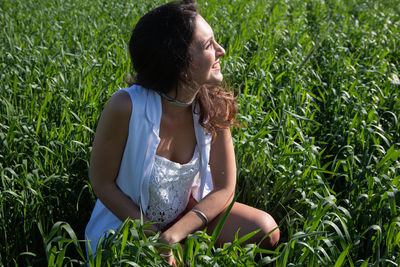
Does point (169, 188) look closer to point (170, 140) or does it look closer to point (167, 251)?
point (170, 140)

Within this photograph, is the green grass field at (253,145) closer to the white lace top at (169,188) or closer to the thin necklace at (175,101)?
the white lace top at (169,188)

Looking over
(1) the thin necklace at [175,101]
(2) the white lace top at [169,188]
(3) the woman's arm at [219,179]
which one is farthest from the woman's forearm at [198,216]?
(1) the thin necklace at [175,101]

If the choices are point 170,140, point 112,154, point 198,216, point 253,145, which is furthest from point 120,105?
point 253,145

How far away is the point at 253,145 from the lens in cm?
263

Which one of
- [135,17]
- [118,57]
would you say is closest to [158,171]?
[118,57]

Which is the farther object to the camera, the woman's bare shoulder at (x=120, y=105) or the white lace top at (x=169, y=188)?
the white lace top at (x=169, y=188)

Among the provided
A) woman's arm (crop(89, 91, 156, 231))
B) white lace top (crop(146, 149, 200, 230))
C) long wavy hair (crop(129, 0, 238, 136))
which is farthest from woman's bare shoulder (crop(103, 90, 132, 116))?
white lace top (crop(146, 149, 200, 230))

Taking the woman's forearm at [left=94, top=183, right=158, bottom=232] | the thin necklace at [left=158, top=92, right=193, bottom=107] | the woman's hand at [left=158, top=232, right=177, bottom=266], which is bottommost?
the woman's hand at [left=158, top=232, right=177, bottom=266]

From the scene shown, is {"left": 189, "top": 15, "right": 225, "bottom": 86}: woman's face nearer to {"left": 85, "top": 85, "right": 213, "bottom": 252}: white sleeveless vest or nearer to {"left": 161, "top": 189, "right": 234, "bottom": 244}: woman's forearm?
{"left": 85, "top": 85, "right": 213, "bottom": 252}: white sleeveless vest

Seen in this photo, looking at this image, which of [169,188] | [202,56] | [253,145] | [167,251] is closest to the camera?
[167,251]

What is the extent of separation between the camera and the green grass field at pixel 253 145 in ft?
6.14

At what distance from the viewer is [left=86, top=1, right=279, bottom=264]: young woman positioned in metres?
1.90

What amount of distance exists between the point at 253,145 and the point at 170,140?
2.17ft

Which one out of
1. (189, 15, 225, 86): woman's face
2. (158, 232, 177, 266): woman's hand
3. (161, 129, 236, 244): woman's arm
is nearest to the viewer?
(158, 232, 177, 266): woman's hand
